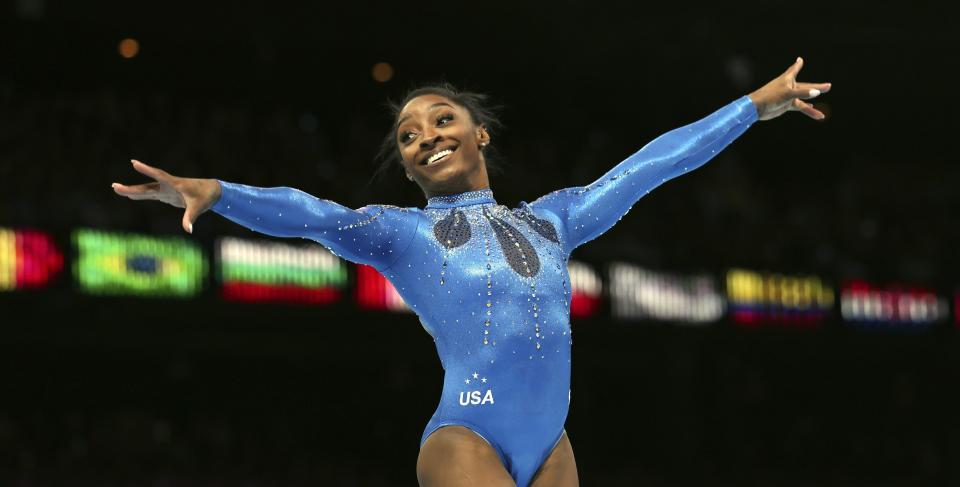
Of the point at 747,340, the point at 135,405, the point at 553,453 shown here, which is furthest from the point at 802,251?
the point at 553,453

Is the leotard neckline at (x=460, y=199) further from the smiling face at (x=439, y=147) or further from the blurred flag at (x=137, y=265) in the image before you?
the blurred flag at (x=137, y=265)

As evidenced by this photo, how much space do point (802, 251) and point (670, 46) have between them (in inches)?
126

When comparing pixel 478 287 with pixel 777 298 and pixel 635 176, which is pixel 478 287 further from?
pixel 777 298

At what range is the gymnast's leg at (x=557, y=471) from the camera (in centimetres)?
393

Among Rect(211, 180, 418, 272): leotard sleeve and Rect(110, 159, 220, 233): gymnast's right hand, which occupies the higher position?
Rect(110, 159, 220, 233): gymnast's right hand

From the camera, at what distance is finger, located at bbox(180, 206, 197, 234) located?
3.45m

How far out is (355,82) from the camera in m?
16.5

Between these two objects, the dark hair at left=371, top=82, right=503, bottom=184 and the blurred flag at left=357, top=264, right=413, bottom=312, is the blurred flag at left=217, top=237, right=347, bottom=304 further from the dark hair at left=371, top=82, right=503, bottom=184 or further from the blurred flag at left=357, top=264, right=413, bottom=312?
the dark hair at left=371, top=82, right=503, bottom=184

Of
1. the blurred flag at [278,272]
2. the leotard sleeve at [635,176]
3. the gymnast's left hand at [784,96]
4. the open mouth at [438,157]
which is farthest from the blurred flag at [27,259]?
the gymnast's left hand at [784,96]

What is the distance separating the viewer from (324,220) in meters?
3.93

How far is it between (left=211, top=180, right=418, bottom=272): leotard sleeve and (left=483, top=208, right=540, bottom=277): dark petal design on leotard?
11.1 inches

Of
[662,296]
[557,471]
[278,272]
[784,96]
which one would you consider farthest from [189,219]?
[662,296]

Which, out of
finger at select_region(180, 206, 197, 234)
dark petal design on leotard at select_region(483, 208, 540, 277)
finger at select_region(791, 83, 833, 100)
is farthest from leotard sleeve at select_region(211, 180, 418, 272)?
finger at select_region(791, 83, 833, 100)

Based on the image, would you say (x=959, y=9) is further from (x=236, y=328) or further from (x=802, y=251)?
(x=236, y=328)
